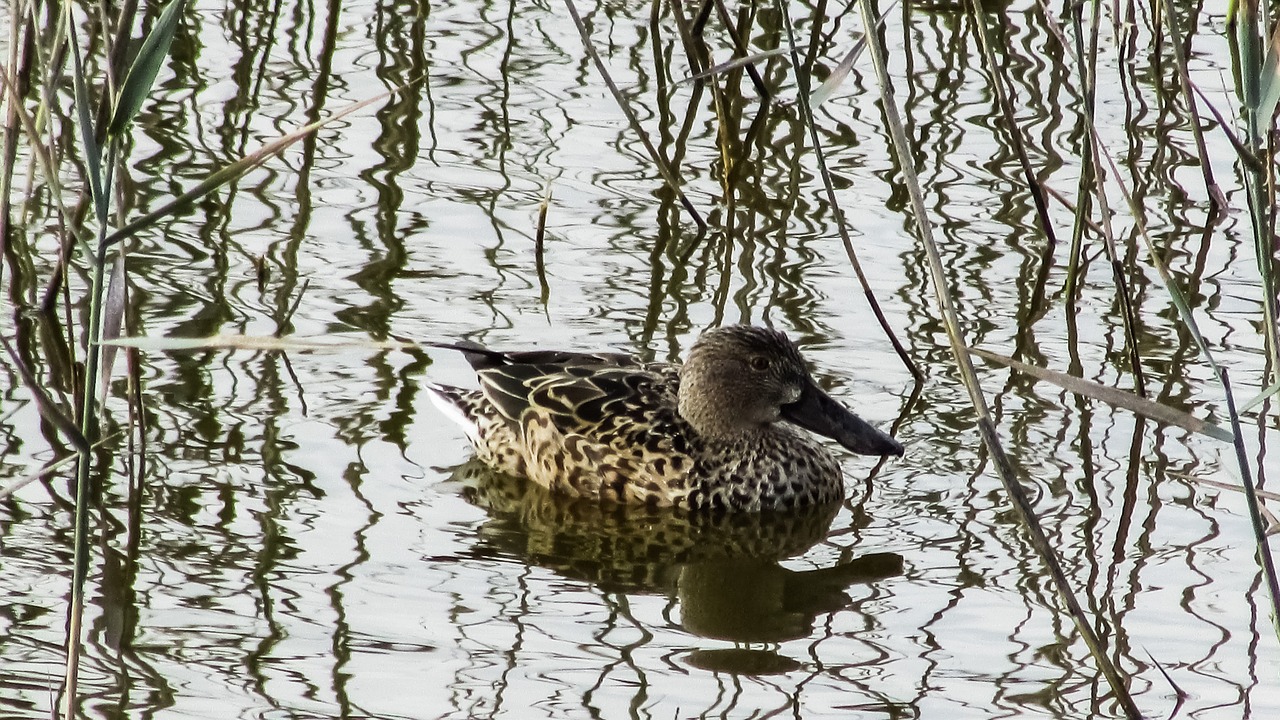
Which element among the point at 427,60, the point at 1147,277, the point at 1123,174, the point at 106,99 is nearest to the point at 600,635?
the point at 106,99

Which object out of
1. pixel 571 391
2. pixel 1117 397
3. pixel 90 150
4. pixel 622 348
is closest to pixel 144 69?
pixel 90 150

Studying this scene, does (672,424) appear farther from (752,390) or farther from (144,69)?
(144,69)

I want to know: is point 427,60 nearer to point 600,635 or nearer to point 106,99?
point 600,635

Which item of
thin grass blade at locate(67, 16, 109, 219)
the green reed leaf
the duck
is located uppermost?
the green reed leaf

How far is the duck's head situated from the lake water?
0.94ft

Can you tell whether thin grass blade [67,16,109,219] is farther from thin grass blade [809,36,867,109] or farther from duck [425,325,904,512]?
duck [425,325,904,512]

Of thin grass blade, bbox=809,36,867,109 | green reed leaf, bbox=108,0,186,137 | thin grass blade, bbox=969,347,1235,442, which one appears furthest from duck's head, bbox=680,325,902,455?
green reed leaf, bbox=108,0,186,137

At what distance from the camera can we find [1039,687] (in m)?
4.78

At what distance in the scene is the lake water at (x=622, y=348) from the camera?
4.88 metres

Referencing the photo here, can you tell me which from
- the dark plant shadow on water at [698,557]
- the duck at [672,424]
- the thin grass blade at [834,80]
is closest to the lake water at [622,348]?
the dark plant shadow on water at [698,557]

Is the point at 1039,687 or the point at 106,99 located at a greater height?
the point at 106,99

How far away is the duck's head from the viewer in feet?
21.0

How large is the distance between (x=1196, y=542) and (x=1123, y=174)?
11.1 feet

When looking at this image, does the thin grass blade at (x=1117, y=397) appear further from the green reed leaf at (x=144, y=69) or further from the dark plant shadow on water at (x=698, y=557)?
the dark plant shadow on water at (x=698, y=557)
